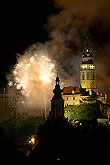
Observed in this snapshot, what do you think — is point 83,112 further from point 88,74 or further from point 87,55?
point 87,55

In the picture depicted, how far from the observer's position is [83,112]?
64.9 metres

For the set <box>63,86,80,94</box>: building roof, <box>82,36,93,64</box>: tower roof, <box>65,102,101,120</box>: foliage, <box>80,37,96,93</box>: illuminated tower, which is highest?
<box>82,36,93,64</box>: tower roof

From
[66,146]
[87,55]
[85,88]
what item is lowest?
[66,146]

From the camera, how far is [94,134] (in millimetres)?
46656

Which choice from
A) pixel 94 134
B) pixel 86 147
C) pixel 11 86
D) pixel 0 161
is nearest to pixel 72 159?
pixel 86 147

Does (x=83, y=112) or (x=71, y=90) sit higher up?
(x=71, y=90)

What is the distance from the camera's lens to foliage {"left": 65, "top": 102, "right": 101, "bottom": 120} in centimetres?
6378

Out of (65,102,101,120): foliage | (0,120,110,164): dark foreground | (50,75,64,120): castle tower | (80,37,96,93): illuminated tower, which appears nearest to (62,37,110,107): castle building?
(80,37,96,93): illuminated tower

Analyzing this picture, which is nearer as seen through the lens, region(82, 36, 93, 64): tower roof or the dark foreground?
the dark foreground

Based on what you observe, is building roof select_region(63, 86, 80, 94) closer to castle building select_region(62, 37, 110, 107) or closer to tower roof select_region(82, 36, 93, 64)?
castle building select_region(62, 37, 110, 107)

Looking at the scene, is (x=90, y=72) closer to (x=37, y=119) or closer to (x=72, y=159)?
(x=37, y=119)

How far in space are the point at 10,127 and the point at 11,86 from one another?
18.5 m

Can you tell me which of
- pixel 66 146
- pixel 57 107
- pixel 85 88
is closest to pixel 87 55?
pixel 85 88

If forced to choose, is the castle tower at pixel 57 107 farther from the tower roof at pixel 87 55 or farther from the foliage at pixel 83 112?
the tower roof at pixel 87 55
